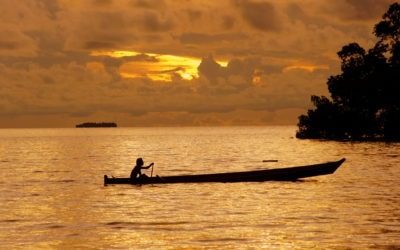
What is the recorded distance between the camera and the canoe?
151ft

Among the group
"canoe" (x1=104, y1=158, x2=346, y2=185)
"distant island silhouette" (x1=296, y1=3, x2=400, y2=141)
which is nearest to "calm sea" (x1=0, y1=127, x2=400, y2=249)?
"canoe" (x1=104, y1=158, x2=346, y2=185)

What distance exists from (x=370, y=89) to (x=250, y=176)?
72.6 meters

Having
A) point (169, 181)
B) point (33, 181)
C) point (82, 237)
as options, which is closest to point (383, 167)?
point (169, 181)

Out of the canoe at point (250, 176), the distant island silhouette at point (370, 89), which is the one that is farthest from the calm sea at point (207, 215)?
the distant island silhouette at point (370, 89)

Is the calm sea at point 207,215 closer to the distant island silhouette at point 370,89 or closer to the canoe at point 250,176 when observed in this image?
the canoe at point 250,176

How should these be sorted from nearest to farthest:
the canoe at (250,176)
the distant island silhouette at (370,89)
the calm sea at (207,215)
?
the calm sea at (207,215)
the canoe at (250,176)
the distant island silhouette at (370,89)

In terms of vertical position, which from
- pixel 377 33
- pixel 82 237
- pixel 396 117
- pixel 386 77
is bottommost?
pixel 82 237

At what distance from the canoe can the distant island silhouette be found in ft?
228

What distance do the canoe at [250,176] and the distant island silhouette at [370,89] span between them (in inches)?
2736

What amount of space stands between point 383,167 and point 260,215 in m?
37.1

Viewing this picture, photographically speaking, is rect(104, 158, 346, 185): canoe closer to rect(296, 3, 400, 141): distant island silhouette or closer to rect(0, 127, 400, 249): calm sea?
rect(0, 127, 400, 249): calm sea

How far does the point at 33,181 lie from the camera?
59.3 metres

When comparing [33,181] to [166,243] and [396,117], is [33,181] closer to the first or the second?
[166,243]

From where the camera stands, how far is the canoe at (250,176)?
4588 cm
